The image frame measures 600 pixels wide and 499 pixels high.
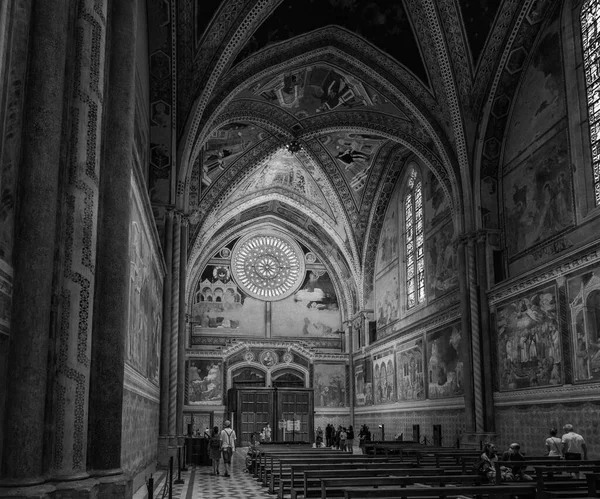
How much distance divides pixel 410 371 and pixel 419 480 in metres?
18.2

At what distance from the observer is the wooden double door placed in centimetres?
3316

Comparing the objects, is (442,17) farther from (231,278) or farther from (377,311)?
(231,278)

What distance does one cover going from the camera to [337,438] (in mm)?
29750

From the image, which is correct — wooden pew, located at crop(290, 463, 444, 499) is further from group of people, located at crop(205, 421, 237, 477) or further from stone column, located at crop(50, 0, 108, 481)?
group of people, located at crop(205, 421, 237, 477)

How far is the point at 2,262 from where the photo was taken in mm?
5660

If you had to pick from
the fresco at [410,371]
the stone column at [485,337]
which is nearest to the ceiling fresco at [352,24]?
the stone column at [485,337]

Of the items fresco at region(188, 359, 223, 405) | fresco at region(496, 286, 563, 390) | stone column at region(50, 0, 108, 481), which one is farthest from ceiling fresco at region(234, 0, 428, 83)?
fresco at region(188, 359, 223, 405)

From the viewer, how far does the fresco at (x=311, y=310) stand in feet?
120

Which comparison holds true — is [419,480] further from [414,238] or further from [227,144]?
[227,144]

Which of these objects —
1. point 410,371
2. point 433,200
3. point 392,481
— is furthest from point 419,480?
point 410,371

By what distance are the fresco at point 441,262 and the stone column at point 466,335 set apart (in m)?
1.08

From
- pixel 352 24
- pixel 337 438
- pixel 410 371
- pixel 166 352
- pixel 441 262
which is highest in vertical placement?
pixel 352 24

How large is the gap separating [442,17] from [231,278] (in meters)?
20.2

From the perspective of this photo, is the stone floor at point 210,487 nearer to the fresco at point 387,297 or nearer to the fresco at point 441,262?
the fresco at point 441,262
